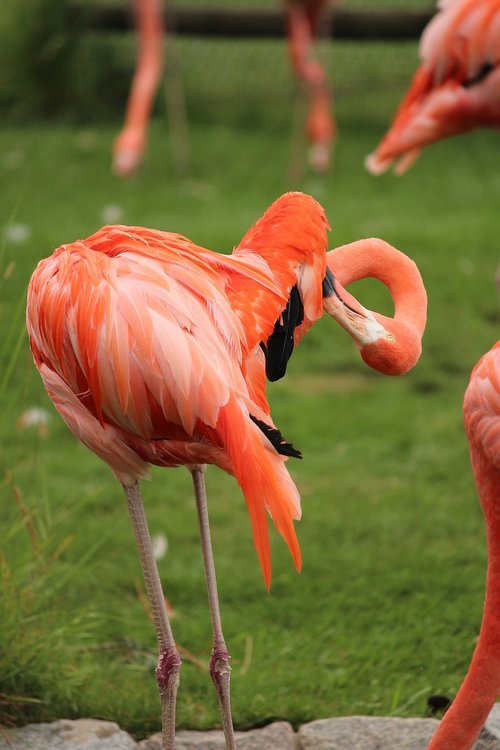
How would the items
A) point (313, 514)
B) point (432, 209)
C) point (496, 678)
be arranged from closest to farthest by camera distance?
point (496, 678) < point (313, 514) < point (432, 209)

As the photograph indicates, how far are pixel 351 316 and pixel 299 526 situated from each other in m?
1.68

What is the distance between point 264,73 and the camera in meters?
8.84

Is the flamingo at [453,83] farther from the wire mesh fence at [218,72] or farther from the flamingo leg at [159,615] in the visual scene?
the wire mesh fence at [218,72]

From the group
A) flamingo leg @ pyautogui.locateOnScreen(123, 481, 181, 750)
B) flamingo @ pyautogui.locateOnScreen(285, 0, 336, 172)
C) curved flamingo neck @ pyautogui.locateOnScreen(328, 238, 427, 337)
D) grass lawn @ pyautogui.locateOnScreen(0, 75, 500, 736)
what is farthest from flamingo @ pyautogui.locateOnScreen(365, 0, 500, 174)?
flamingo @ pyautogui.locateOnScreen(285, 0, 336, 172)

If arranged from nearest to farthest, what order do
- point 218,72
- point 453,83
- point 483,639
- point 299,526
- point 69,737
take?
point 483,639, point 69,737, point 299,526, point 453,83, point 218,72

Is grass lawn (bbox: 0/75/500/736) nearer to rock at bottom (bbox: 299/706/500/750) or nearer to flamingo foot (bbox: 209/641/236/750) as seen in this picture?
rock at bottom (bbox: 299/706/500/750)

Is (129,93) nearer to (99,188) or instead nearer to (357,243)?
(99,188)

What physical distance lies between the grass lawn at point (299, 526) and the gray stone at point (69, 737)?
0.31 feet

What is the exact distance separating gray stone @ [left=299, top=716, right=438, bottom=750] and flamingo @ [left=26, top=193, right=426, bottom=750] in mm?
303

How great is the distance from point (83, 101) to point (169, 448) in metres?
6.53

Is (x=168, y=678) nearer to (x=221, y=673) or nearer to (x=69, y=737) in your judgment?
(x=221, y=673)

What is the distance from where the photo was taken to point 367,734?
7.63 ft

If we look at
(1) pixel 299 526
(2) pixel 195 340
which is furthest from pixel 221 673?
(1) pixel 299 526

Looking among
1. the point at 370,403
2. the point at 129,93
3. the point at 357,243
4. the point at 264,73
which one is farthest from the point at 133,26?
the point at 357,243
